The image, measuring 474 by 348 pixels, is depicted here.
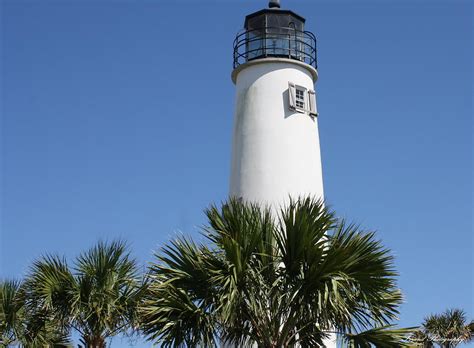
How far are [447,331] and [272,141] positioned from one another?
16061 mm

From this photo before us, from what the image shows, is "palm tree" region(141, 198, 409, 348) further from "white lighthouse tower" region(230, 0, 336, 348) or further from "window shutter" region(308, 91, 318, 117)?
"window shutter" region(308, 91, 318, 117)

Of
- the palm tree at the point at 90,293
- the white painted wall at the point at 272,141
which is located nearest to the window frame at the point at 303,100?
the white painted wall at the point at 272,141

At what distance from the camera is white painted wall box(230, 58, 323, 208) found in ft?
71.1

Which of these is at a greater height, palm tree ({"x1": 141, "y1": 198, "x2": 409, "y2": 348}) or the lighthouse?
the lighthouse

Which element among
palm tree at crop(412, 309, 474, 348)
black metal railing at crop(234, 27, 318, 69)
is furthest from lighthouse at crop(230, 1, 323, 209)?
palm tree at crop(412, 309, 474, 348)

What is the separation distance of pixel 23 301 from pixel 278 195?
7.22 metres

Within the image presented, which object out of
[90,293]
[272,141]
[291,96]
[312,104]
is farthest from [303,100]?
[90,293]

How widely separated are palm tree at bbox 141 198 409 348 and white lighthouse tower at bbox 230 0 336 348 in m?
4.83

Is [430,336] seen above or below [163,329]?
above

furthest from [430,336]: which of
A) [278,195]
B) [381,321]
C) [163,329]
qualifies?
[163,329]

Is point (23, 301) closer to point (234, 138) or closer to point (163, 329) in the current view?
point (163, 329)

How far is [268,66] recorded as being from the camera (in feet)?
75.5

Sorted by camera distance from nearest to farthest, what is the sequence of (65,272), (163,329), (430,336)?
1. (163,329)
2. (65,272)
3. (430,336)

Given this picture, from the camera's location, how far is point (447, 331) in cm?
3359
